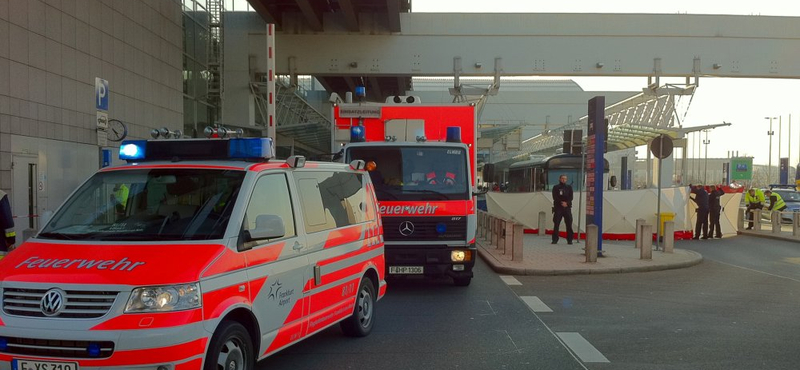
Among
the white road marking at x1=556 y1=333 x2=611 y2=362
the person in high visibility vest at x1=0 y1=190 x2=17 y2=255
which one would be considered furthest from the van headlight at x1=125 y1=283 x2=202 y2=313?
the person in high visibility vest at x1=0 y1=190 x2=17 y2=255

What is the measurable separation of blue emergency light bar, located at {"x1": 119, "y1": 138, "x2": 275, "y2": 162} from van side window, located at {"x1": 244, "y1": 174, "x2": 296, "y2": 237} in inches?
10.0

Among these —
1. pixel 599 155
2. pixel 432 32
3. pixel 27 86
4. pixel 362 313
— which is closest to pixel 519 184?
pixel 432 32

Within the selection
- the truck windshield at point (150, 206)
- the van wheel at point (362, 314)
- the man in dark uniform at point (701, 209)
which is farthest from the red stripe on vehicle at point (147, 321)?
the man in dark uniform at point (701, 209)

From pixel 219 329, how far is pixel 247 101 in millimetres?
21320

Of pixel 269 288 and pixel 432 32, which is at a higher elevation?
pixel 432 32

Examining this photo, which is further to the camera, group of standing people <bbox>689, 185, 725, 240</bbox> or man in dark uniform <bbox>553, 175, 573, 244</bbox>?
group of standing people <bbox>689, 185, 725, 240</bbox>

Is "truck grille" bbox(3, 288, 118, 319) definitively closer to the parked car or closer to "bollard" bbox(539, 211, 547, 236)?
"bollard" bbox(539, 211, 547, 236)

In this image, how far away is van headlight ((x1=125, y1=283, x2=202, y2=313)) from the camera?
4.29 metres

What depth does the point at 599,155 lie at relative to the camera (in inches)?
582

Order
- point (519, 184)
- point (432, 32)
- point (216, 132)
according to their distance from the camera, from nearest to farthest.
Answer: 1. point (216, 132)
2. point (432, 32)
3. point (519, 184)

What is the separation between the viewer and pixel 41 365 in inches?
168

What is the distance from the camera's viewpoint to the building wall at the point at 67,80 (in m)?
13.7

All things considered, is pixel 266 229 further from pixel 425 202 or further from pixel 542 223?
pixel 542 223

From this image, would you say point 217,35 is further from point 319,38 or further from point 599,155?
point 599,155
